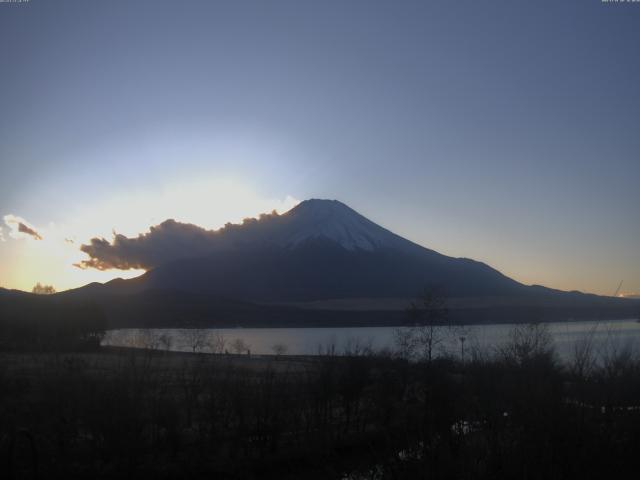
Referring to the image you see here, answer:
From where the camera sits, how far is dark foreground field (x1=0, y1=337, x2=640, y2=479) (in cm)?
764

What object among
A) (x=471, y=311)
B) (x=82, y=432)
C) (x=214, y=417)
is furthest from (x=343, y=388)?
(x=471, y=311)

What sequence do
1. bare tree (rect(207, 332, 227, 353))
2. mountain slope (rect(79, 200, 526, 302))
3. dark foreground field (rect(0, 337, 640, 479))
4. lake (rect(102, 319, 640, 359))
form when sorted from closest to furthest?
dark foreground field (rect(0, 337, 640, 479)) < lake (rect(102, 319, 640, 359)) < bare tree (rect(207, 332, 227, 353)) < mountain slope (rect(79, 200, 526, 302))

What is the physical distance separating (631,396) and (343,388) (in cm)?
908

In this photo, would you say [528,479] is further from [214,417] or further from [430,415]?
[214,417]

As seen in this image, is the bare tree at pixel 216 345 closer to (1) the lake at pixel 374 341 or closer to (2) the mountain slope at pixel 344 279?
(1) the lake at pixel 374 341

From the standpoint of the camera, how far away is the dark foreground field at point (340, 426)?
25.1ft

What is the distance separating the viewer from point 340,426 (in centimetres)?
1722

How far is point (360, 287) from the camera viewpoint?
18388 cm

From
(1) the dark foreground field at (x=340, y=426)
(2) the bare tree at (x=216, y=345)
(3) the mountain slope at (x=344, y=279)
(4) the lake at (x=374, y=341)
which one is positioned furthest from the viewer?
(3) the mountain slope at (x=344, y=279)

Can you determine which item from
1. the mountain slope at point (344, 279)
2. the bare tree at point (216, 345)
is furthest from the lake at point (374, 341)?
the mountain slope at point (344, 279)

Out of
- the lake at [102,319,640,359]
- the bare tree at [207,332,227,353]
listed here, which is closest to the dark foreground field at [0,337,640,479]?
the lake at [102,319,640,359]

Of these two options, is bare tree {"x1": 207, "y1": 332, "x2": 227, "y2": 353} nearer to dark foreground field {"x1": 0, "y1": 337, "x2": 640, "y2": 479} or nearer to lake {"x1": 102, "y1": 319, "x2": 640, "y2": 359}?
lake {"x1": 102, "y1": 319, "x2": 640, "y2": 359}

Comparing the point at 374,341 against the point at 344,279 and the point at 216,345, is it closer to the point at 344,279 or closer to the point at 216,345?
the point at 216,345

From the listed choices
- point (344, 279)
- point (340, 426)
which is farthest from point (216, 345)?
point (344, 279)
